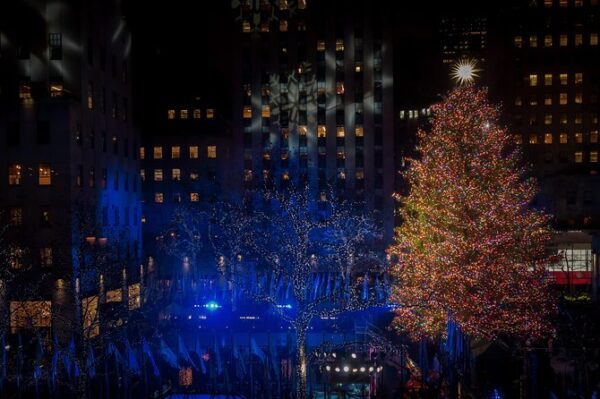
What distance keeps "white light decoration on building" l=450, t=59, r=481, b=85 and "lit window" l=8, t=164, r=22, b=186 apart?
100.0 m

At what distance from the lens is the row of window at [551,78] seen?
89.4m

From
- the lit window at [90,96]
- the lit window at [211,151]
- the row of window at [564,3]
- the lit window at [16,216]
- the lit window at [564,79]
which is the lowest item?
the lit window at [16,216]

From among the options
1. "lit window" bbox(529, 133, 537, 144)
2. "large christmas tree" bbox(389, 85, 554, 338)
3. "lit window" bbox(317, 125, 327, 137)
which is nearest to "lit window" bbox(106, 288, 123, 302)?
"large christmas tree" bbox(389, 85, 554, 338)

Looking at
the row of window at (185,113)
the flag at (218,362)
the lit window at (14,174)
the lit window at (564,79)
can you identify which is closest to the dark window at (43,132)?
the lit window at (14,174)

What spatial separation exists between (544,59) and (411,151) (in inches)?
1006

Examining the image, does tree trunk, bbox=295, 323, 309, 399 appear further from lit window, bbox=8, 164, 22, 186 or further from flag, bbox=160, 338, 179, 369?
lit window, bbox=8, 164, 22, 186

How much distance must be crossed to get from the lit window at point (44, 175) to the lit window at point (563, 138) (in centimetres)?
7770

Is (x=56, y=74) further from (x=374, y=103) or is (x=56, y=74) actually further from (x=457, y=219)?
(x=374, y=103)

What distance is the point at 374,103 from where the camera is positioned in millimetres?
76812

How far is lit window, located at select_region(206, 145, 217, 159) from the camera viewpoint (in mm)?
79688

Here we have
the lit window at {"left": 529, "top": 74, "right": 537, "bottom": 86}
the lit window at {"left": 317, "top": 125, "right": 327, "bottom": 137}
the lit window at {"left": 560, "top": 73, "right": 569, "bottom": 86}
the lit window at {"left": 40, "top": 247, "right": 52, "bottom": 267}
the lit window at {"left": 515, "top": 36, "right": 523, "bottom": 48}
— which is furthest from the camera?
the lit window at {"left": 515, "top": 36, "right": 523, "bottom": 48}

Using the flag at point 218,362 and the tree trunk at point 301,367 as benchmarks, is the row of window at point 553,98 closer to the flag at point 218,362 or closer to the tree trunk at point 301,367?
the flag at point 218,362

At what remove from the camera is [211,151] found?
7981cm

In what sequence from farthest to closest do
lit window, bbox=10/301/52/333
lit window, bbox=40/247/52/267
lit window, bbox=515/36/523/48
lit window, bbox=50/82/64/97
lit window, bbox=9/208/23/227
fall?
lit window, bbox=515/36/523/48
lit window, bbox=50/82/64/97
lit window, bbox=9/208/23/227
lit window, bbox=40/247/52/267
lit window, bbox=10/301/52/333
